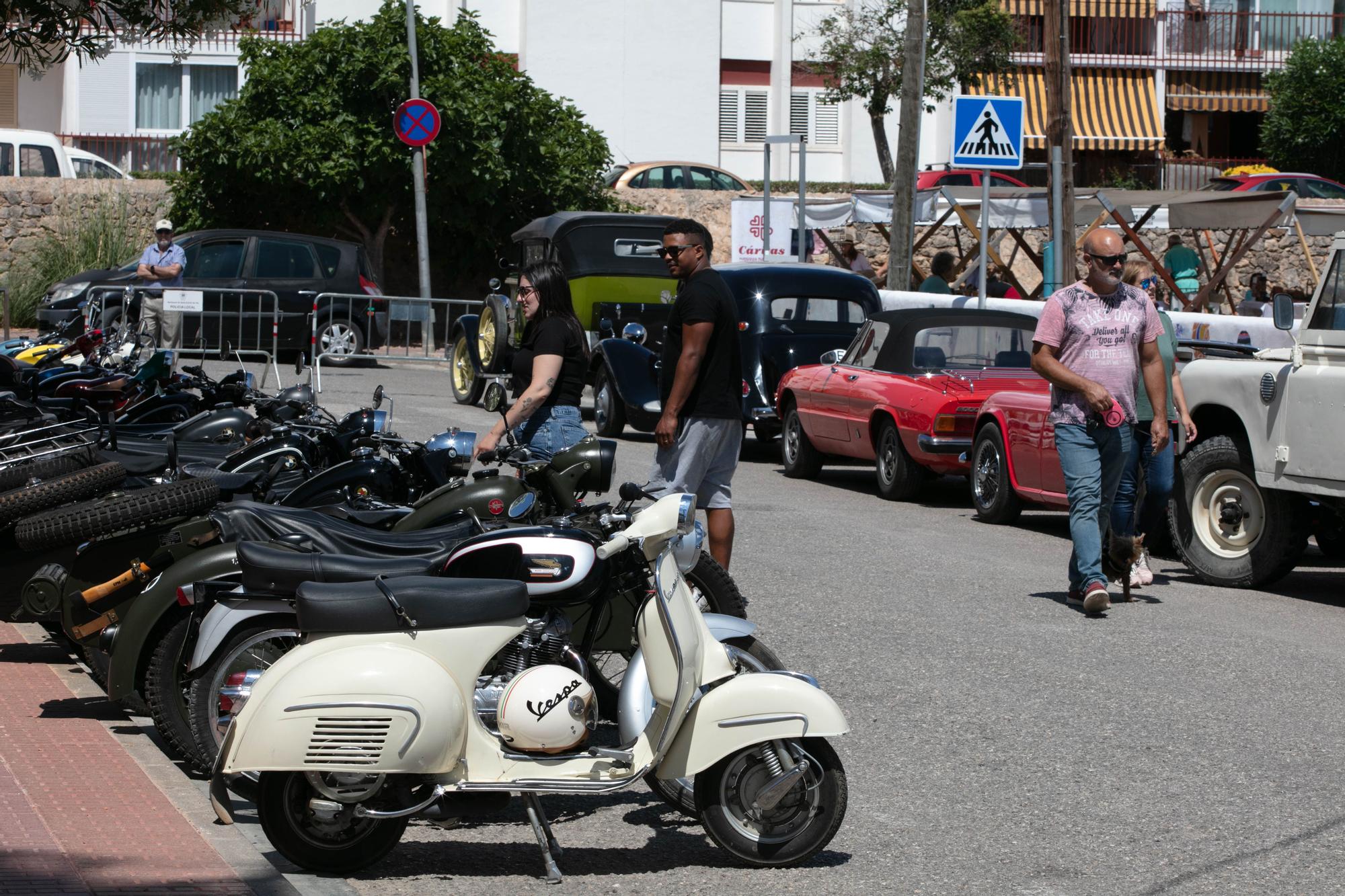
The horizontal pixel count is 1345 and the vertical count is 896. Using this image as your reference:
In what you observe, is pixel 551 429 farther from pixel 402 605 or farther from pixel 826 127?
pixel 826 127

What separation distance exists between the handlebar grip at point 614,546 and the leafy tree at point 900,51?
111 ft

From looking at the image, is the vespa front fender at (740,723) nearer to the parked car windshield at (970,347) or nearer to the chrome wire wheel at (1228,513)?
the chrome wire wheel at (1228,513)

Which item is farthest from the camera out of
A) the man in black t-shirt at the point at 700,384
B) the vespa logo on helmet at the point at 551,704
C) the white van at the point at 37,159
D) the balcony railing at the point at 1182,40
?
the balcony railing at the point at 1182,40

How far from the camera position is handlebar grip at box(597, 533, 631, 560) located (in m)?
5.47

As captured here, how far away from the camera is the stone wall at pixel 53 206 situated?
2991 centimetres

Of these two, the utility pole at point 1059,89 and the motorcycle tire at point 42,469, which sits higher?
the utility pole at point 1059,89

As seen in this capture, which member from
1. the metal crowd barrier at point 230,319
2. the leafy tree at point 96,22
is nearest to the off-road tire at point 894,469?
the leafy tree at point 96,22

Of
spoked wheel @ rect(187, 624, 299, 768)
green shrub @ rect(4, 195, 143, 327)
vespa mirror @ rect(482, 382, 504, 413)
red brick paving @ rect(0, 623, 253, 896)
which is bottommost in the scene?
red brick paving @ rect(0, 623, 253, 896)

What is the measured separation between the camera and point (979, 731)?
707cm

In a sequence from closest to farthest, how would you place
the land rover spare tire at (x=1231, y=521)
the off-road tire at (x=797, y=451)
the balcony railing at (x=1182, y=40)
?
the land rover spare tire at (x=1231, y=521), the off-road tire at (x=797, y=451), the balcony railing at (x=1182, y=40)

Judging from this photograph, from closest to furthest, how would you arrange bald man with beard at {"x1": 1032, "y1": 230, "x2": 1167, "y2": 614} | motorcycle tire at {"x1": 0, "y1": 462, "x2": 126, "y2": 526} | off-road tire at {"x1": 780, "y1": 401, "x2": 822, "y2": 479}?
1. motorcycle tire at {"x1": 0, "y1": 462, "x2": 126, "y2": 526}
2. bald man with beard at {"x1": 1032, "y1": 230, "x2": 1167, "y2": 614}
3. off-road tire at {"x1": 780, "y1": 401, "x2": 822, "y2": 479}

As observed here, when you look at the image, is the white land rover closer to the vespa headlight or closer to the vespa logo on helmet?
the vespa headlight

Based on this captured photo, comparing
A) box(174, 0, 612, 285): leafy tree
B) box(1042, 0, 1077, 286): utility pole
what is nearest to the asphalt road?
box(1042, 0, 1077, 286): utility pole

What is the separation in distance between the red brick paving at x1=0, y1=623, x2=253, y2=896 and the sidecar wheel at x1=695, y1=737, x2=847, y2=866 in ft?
4.64
